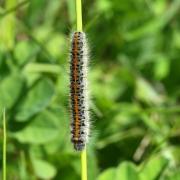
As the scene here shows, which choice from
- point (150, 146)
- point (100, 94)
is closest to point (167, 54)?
point (100, 94)

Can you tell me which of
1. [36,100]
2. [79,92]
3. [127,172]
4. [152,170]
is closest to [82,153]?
[79,92]

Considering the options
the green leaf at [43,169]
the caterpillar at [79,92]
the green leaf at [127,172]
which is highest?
the caterpillar at [79,92]

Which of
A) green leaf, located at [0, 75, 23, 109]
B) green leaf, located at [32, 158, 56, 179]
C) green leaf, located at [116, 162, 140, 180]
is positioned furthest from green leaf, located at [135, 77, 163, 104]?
green leaf, located at [116, 162, 140, 180]

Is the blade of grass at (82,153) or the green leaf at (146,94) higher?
the green leaf at (146,94)

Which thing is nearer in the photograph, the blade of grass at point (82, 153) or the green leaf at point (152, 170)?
the blade of grass at point (82, 153)

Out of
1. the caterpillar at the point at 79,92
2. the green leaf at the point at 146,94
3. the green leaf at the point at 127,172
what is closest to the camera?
the caterpillar at the point at 79,92

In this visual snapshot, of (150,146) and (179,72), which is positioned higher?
Answer: (179,72)

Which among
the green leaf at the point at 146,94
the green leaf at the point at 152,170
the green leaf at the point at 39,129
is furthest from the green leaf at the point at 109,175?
the green leaf at the point at 146,94

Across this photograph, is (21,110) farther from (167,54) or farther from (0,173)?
(167,54)

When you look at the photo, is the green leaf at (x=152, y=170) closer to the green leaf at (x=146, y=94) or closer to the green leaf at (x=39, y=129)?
the green leaf at (x=39, y=129)
